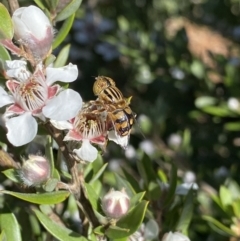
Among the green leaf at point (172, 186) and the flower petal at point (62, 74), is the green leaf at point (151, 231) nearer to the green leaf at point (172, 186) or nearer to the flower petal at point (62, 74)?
the green leaf at point (172, 186)

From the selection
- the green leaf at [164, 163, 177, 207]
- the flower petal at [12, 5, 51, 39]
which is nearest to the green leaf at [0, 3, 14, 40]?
the flower petal at [12, 5, 51, 39]

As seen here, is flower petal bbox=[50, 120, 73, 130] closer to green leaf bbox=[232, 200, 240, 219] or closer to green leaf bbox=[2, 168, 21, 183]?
green leaf bbox=[2, 168, 21, 183]

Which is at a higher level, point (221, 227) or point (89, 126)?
point (89, 126)

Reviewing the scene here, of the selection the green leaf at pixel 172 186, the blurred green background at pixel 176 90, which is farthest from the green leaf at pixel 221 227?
the green leaf at pixel 172 186

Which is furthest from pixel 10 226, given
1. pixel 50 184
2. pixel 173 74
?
pixel 173 74

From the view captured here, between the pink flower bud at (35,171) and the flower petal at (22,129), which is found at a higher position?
the flower petal at (22,129)

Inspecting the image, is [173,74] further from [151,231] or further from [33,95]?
[33,95]

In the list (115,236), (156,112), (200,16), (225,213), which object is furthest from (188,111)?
(115,236)

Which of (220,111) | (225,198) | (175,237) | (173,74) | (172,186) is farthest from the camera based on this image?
(173,74)
